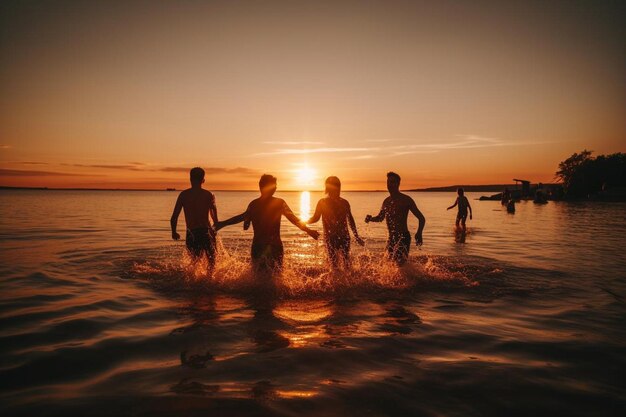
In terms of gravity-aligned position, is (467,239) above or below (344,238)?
below

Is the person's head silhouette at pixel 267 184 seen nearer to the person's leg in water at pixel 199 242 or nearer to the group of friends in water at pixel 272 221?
the group of friends in water at pixel 272 221

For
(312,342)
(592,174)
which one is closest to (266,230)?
(312,342)

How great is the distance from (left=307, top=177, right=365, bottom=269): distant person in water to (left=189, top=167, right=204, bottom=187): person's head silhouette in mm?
2636

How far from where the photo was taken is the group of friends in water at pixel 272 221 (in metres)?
7.69

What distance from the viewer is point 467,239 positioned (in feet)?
61.5

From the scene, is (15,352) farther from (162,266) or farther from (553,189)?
(553,189)

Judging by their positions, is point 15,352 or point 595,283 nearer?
point 15,352

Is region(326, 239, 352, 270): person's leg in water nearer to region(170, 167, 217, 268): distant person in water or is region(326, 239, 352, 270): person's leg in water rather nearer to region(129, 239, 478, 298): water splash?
region(129, 239, 478, 298): water splash

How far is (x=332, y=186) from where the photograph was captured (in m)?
8.44

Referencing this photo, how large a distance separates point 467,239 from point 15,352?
60.2 feet

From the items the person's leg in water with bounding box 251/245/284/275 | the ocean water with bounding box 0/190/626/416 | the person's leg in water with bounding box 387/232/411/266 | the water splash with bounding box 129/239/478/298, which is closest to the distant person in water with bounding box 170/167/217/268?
the water splash with bounding box 129/239/478/298

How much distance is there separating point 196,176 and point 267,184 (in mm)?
1779

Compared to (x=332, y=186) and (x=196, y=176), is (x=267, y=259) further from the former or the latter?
(x=196, y=176)

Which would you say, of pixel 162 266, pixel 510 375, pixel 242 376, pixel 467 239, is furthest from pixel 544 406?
pixel 467 239
